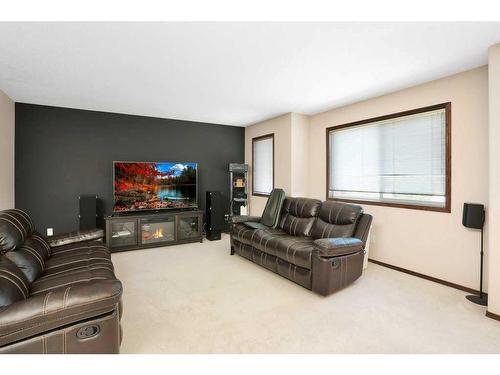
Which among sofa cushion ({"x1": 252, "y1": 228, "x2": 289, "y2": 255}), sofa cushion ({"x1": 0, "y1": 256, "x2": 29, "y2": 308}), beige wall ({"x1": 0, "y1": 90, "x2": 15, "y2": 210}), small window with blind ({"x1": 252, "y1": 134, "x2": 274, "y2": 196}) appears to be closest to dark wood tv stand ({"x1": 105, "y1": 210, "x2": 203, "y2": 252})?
beige wall ({"x1": 0, "y1": 90, "x2": 15, "y2": 210})

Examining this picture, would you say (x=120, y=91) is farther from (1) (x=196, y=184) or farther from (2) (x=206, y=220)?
(2) (x=206, y=220)

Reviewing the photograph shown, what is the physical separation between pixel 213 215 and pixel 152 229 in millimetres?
1179

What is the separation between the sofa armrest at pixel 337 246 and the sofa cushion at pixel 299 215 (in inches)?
32.0

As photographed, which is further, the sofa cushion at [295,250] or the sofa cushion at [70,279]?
the sofa cushion at [295,250]

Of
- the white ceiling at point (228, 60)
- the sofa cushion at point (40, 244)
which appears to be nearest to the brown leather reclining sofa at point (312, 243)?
the white ceiling at point (228, 60)

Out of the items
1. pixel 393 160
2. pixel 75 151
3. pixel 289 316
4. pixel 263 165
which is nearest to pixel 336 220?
pixel 393 160

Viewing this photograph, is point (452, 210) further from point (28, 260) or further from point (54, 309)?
point (28, 260)

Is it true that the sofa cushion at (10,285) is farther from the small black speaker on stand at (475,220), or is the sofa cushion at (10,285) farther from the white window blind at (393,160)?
the white window blind at (393,160)

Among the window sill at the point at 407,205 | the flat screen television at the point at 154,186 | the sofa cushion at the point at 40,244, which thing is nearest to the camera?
the sofa cushion at the point at 40,244

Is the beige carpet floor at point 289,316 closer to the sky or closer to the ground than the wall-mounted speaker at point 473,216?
closer to the ground

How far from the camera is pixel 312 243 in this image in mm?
3137

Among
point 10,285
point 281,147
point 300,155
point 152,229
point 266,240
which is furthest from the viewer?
point 281,147

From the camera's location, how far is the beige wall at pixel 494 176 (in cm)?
221

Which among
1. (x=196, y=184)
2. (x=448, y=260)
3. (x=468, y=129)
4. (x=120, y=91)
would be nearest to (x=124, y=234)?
(x=196, y=184)
